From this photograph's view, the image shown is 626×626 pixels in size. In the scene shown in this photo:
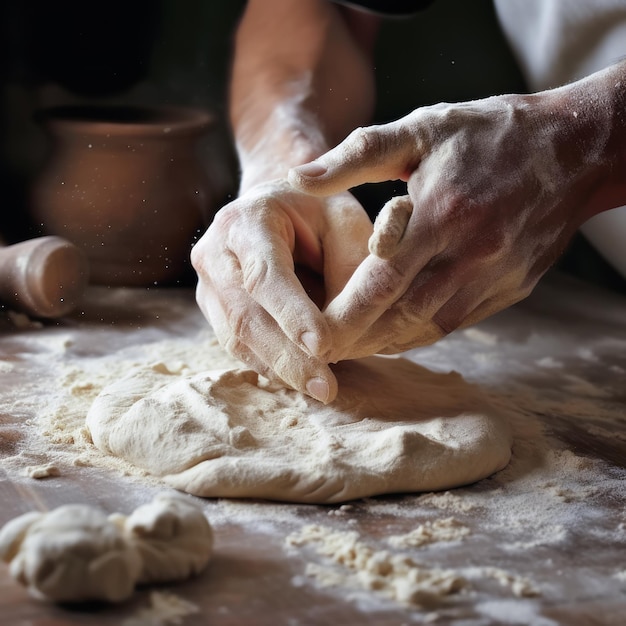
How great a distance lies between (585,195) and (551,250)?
11 cm

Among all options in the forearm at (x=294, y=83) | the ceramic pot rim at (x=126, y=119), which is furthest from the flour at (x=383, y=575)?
the ceramic pot rim at (x=126, y=119)

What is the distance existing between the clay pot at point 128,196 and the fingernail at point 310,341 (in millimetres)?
1245

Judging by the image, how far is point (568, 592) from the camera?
1059mm

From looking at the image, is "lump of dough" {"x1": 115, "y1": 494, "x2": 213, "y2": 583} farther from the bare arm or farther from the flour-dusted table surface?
the bare arm

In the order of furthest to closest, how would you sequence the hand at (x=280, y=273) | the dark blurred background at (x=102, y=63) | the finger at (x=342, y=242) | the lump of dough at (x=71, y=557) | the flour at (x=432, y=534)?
the dark blurred background at (x=102, y=63) < the finger at (x=342, y=242) < the hand at (x=280, y=273) < the flour at (x=432, y=534) < the lump of dough at (x=71, y=557)

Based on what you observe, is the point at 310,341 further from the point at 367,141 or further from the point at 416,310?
the point at 367,141

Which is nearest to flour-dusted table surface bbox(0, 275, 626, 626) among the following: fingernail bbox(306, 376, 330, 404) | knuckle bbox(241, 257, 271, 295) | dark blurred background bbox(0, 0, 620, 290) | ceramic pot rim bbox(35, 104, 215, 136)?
fingernail bbox(306, 376, 330, 404)

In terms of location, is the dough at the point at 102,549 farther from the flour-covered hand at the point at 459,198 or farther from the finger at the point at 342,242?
the finger at the point at 342,242

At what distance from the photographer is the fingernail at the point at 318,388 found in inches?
56.0

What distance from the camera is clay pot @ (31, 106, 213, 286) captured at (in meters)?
2.48

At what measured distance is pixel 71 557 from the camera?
3.06 ft

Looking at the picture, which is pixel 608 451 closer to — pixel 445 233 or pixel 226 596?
pixel 445 233

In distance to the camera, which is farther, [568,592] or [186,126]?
[186,126]

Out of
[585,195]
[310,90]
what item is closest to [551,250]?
[585,195]
